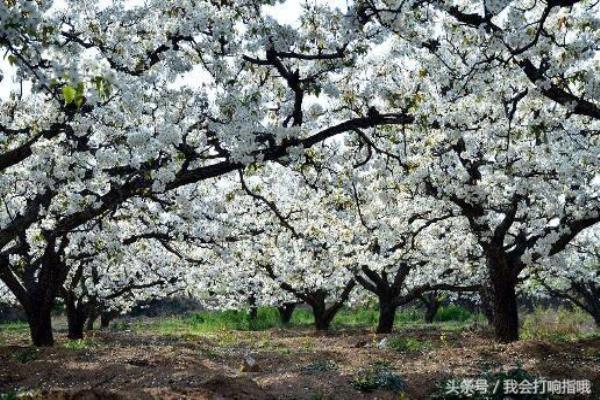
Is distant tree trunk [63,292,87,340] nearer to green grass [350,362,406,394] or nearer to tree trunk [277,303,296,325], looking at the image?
green grass [350,362,406,394]

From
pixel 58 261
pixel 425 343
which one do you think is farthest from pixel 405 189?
pixel 58 261

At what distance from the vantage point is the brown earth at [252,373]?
8703 mm

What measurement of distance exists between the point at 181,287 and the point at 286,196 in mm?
7236

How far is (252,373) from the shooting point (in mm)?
12133

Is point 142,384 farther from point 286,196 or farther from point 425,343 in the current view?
point 286,196

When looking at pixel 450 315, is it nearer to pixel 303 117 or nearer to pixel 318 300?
pixel 318 300

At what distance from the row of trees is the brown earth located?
2052mm

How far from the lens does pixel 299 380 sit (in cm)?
1021

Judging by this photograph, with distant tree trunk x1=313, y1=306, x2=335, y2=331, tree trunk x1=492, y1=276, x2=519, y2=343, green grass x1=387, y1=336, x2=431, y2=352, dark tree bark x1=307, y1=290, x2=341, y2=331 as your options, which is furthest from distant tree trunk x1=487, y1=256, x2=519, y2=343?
distant tree trunk x1=313, y1=306, x2=335, y2=331

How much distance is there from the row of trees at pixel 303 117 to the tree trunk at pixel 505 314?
5 cm

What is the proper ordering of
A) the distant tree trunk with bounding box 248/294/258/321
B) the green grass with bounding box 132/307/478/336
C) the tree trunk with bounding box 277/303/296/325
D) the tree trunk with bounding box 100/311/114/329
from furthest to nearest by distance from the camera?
the distant tree trunk with bounding box 248/294/258/321 < the tree trunk with bounding box 277/303/296/325 < the tree trunk with bounding box 100/311/114/329 < the green grass with bounding box 132/307/478/336

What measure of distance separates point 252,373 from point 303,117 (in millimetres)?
5387

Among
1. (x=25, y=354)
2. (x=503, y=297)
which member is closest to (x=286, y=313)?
(x=503, y=297)

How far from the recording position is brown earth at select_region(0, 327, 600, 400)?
28.6 feet
